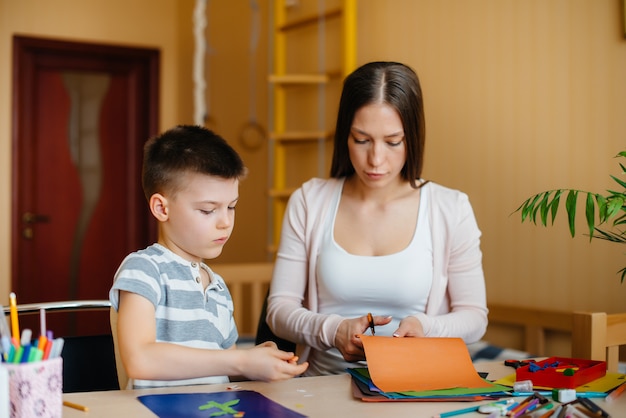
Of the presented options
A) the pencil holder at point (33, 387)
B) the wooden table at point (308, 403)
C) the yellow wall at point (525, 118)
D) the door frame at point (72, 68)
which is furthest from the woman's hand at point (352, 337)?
the door frame at point (72, 68)

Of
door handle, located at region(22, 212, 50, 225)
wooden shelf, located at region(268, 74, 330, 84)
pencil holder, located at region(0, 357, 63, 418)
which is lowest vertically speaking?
door handle, located at region(22, 212, 50, 225)

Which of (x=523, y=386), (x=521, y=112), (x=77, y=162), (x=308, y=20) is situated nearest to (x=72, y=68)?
(x=77, y=162)

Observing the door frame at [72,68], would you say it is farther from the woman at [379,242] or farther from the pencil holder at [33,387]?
the pencil holder at [33,387]

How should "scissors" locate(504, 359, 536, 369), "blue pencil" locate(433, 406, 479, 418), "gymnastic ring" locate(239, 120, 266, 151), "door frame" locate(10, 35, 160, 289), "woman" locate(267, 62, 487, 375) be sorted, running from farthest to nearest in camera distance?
1. "door frame" locate(10, 35, 160, 289)
2. "gymnastic ring" locate(239, 120, 266, 151)
3. "woman" locate(267, 62, 487, 375)
4. "scissors" locate(504, 359, 536, 369)
5. "blue pencil" locate(433, 406, 479, 418)

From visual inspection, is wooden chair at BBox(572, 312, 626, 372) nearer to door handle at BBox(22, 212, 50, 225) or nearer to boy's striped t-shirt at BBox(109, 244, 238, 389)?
boy's striped t-shirt at BBox(109, 244, 238, 389)

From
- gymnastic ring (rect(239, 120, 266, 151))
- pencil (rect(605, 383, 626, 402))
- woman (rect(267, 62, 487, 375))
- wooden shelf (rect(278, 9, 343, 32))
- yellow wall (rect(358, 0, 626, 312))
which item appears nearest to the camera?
pencil (rect(605, 383, 626, 402))

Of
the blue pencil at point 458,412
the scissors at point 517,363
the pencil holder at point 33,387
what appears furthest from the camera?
the scissors at point 517,363

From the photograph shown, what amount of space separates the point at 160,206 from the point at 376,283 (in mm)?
575

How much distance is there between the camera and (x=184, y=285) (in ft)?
4.36

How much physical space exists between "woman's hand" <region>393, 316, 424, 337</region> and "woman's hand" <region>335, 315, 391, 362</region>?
0.04 m

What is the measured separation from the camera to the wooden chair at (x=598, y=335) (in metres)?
1.52

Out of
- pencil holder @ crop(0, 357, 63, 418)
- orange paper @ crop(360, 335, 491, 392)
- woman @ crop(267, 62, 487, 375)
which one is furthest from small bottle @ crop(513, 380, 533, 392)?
pencil holder @ crop(0, 357, 63, 418)

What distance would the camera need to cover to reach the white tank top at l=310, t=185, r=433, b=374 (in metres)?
1.72

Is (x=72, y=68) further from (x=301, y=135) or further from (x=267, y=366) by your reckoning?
(x=267, y=366)
